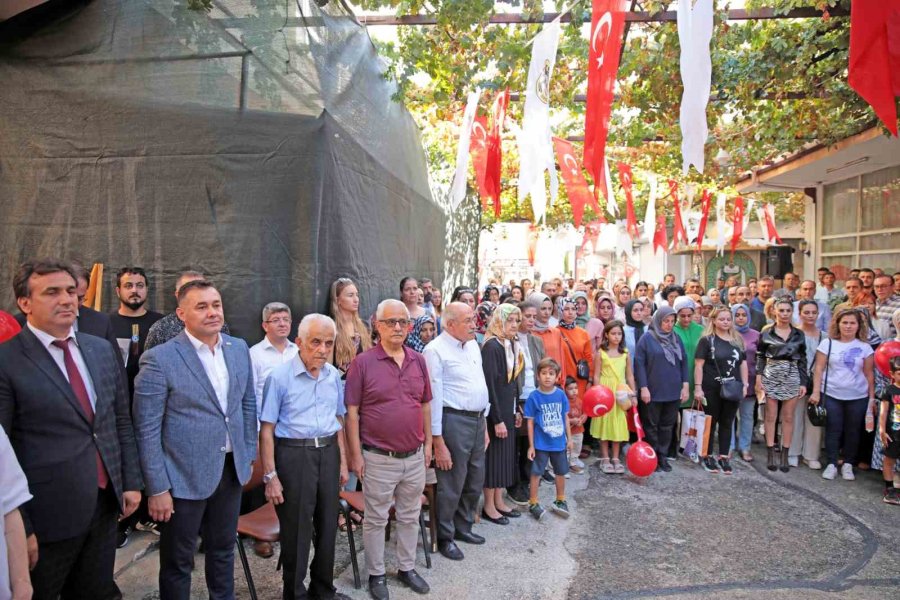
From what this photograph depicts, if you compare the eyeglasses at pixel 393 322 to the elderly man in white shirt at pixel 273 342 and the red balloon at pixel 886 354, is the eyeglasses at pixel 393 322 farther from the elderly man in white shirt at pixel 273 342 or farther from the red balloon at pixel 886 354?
the red balloon at pixel 886 354

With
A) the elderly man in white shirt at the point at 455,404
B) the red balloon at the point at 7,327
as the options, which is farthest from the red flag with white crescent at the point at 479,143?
the red balloon at the point at 7,327

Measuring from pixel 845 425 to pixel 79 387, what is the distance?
6.98 m

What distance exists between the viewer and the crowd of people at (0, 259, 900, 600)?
2.53m

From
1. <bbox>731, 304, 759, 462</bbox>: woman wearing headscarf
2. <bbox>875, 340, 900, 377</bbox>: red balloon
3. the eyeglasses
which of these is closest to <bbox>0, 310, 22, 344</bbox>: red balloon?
the eyeglasses

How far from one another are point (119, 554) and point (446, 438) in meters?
2.43

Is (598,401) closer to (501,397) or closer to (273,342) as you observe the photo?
(501,397)

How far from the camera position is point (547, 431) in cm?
511

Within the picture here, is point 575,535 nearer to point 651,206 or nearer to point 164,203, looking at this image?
point 164,203

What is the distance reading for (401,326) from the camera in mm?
3668

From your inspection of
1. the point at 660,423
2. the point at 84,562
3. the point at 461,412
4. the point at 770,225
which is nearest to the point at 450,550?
the point at 461,412

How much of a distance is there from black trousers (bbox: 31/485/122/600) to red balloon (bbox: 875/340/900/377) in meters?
6.40

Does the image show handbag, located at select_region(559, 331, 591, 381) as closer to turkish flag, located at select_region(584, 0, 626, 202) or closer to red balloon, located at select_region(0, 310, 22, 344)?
turkish flag, located at select_region(584, 0, 626, 202)

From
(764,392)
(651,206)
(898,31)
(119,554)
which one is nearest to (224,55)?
(119,554)

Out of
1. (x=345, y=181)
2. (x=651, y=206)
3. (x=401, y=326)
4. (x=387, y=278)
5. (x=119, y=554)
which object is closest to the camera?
(x=401, y=326)
